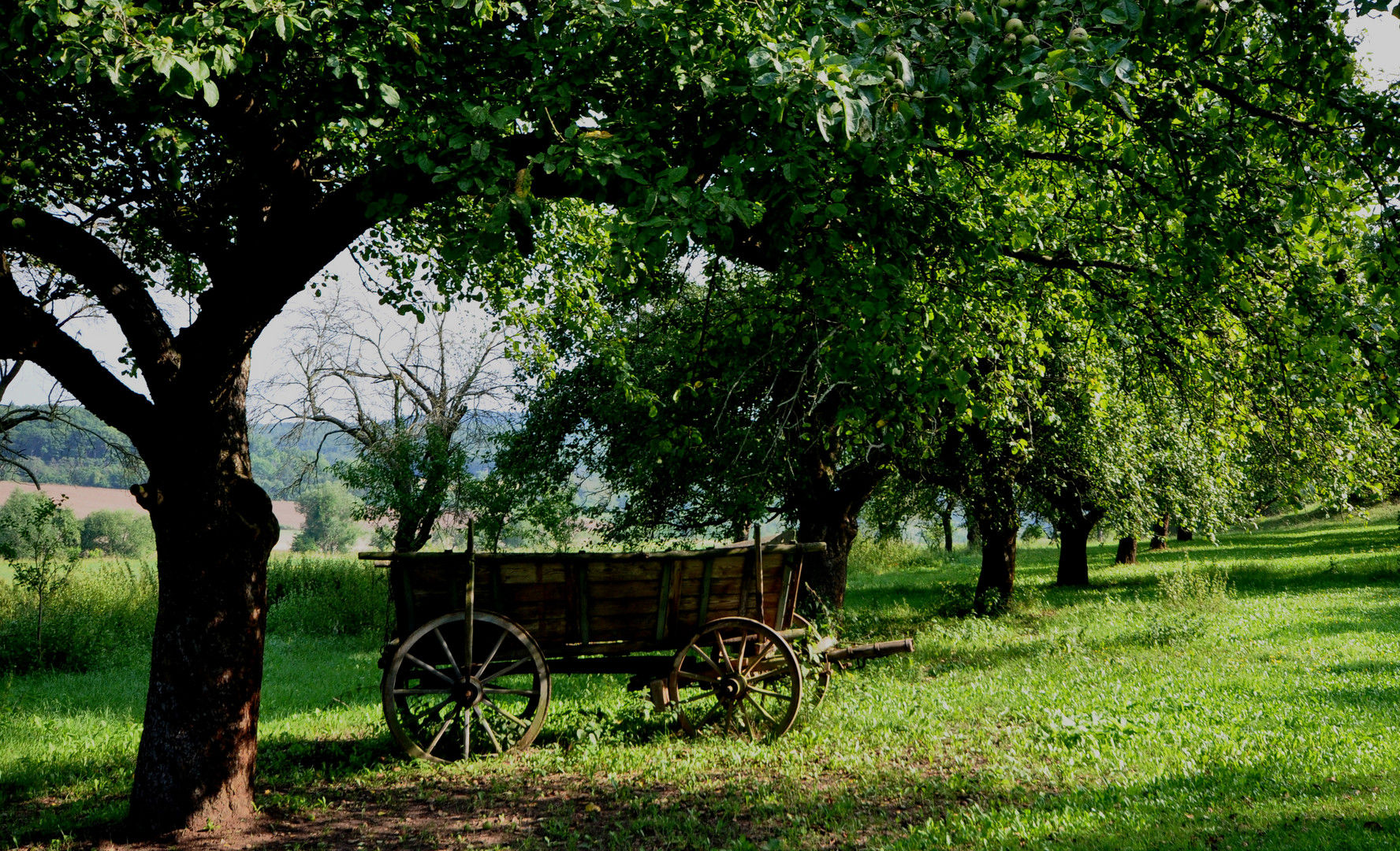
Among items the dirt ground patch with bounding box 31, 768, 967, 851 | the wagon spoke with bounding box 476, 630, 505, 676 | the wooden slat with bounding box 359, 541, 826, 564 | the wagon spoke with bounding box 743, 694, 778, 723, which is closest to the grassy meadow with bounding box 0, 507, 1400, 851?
the dirt ground patch with bounding box 31, 768, 967, 851

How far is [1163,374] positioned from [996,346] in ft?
7.68

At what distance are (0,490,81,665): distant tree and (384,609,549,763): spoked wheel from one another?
27.5 ft

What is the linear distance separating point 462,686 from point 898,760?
3.42 m

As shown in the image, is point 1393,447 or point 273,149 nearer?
point 273,149

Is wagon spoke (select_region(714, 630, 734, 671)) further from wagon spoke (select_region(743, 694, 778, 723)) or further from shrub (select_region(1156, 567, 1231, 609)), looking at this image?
shrub (select_region(1156, 567, 1231, 609))

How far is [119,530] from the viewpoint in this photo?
67125 millimetres

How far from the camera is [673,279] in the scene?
10.2 meters

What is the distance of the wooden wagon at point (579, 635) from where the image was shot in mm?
7188

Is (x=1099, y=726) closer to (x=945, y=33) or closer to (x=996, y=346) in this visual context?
(x=996, y=346)

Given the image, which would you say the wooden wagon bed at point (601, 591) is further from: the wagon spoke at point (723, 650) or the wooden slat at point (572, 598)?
the wagon spoke at point (723, 650)

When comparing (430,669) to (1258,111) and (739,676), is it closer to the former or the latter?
(739,676)

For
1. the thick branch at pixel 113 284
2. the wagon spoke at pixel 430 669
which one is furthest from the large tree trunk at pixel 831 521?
the thick branch at pixel 113 284

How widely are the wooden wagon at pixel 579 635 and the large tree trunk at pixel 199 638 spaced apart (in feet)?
4.03

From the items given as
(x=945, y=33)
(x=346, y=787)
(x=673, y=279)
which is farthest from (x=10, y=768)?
(x=945, y=33)
